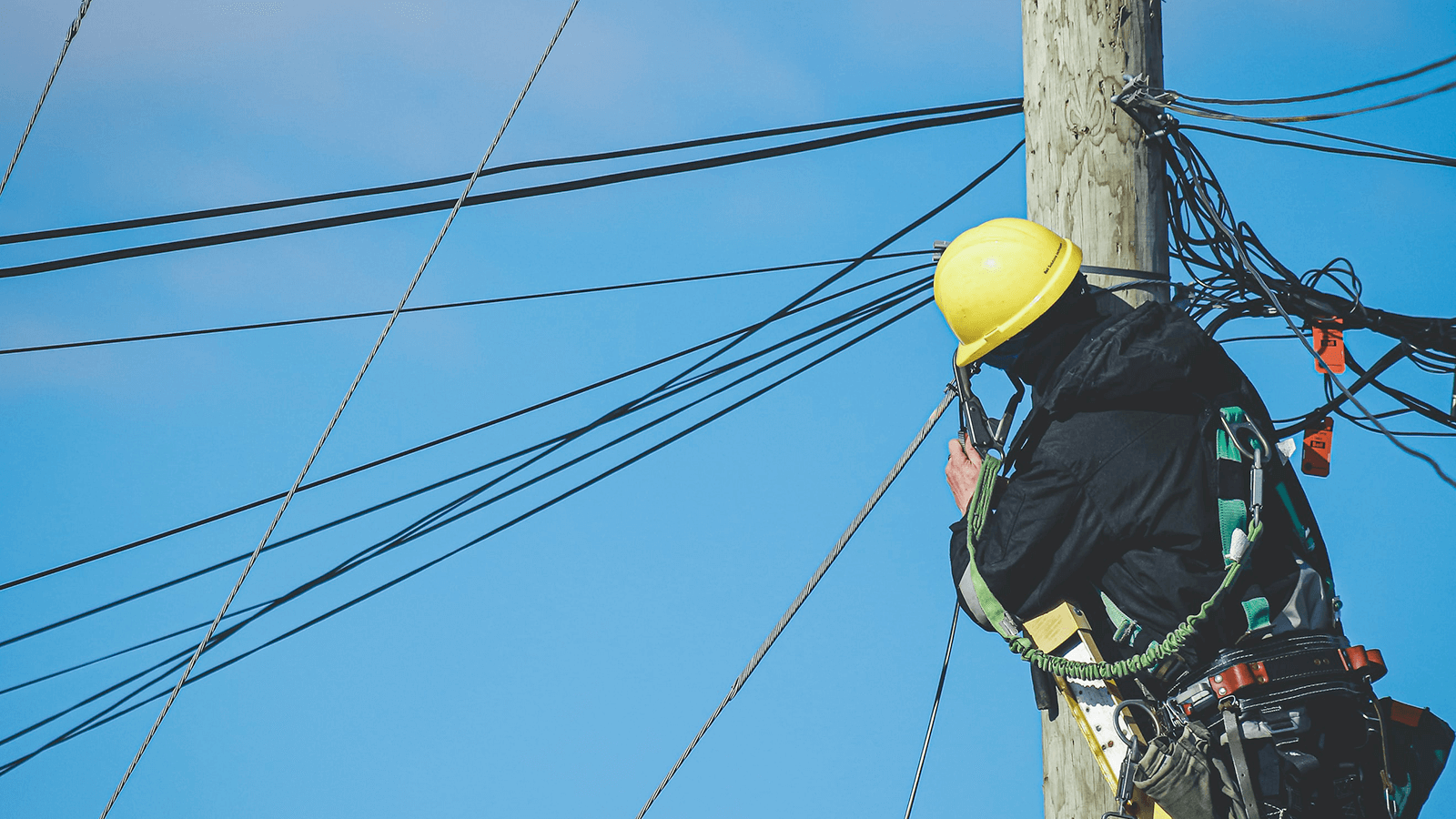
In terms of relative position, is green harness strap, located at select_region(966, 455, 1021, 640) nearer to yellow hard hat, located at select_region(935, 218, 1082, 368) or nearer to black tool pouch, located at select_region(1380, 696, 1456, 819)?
yellow hard hat, located at select_region(935, 218, 1082, 368)

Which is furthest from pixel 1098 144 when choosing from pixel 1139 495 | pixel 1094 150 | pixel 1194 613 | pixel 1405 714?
pixel 1405 714

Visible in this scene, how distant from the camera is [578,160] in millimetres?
5758

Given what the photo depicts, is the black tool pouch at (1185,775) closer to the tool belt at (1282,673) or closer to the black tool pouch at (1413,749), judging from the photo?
the tool belt at (1282,673)

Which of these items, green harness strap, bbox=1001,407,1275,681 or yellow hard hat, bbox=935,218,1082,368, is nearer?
green harness strap, bbox=1001,407,1275,681

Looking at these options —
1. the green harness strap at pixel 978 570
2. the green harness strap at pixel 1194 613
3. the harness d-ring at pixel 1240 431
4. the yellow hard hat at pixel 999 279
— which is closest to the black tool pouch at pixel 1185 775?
the green harness strap at pixel 1194 613

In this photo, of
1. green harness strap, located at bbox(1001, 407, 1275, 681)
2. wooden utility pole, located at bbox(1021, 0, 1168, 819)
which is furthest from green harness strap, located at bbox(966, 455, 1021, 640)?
wooden utility pole, located at bbox(1021, 0, 1168, 819)

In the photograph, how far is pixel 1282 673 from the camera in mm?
3156

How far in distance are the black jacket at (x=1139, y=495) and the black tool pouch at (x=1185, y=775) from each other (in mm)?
241

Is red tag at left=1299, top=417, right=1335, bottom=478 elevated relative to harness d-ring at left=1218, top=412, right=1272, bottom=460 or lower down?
elevated

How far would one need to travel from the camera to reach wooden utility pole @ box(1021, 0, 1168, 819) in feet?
12.6

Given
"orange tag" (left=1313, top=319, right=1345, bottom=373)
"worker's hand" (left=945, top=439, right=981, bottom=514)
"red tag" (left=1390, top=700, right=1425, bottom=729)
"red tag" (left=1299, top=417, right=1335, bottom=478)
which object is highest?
"orange tag" (left=1313, top=319, right=1345, bottom=373)

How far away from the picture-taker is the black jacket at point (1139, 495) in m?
3.13

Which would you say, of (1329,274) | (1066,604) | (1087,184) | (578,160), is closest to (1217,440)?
(1066,604)

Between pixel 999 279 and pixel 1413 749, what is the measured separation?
1721 mm
